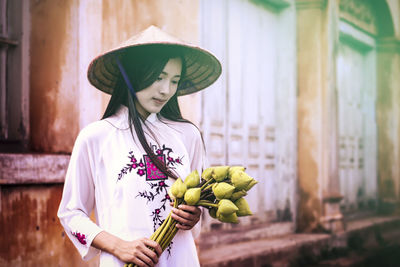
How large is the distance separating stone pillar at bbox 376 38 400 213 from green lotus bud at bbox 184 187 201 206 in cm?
767

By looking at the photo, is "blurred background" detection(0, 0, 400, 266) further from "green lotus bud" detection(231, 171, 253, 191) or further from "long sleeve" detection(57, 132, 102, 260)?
"green lotus bud" detection(231, 171, 253, 191)

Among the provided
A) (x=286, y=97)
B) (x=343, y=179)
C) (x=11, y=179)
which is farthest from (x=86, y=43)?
(x=343, y=179)

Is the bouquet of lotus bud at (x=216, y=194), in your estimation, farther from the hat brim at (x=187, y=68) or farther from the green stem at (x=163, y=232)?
the hat brim at (x=187, y=68)

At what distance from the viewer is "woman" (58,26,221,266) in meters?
1.68

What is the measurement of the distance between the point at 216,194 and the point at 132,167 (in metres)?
0.36

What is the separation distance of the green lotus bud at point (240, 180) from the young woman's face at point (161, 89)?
0.45 m

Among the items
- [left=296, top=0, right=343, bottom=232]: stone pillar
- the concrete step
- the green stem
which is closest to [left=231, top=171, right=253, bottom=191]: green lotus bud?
the green stem

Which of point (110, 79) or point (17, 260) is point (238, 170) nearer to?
point (110, 79)

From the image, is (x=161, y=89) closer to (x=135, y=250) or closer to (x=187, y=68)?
(x=187, y=68)

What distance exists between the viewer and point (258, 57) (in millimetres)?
5590

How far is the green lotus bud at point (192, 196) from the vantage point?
1.56 meters

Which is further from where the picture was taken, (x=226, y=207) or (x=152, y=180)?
(x=152, y=180)

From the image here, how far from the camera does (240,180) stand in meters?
1.53

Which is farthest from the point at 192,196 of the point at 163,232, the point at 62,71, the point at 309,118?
the point at 309,118
